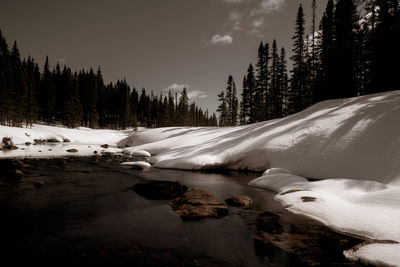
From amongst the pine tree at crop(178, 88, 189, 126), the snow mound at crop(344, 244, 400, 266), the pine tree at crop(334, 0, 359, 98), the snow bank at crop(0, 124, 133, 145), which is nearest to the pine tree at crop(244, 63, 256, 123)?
the pine tree at crop(334, 0, 359, 98)

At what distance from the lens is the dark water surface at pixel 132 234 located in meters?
4.41

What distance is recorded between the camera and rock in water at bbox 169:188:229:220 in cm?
707

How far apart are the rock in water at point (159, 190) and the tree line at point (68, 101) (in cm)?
5241

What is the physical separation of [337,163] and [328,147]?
134 centimetres

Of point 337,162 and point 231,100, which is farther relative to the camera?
point 231,100

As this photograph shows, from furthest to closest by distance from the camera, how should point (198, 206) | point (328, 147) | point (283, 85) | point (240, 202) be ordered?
1. point (283, 85)
2. point (328, 147)
3. point (240, 202)
4. point (198, 206)

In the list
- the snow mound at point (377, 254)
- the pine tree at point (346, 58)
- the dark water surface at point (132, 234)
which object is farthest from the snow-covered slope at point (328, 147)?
the pine tree at point (346, 58)

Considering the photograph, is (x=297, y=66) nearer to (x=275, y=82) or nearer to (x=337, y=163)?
(x=275, y=82)

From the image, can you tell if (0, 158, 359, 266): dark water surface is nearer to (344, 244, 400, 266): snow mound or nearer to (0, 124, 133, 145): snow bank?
(344, 244, 400, 266): snow mound

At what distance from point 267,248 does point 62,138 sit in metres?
52.3

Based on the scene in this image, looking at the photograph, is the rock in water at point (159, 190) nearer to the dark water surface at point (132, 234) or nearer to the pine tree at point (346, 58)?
the dark water surface at point (132, 234)

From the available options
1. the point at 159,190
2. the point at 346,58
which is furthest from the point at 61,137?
the point at 346,58

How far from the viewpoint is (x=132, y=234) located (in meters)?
5.50

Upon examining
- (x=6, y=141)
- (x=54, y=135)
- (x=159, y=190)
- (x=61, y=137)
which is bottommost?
(x=159, y=190)
